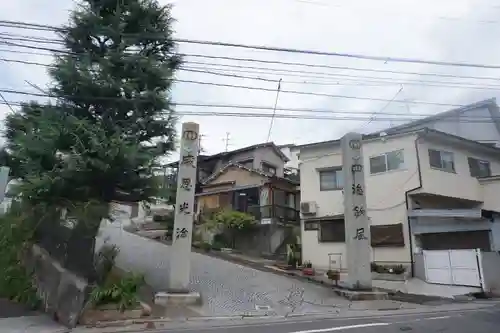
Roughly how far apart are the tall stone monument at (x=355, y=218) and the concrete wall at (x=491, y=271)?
5.08 m

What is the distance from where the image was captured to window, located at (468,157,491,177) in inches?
795

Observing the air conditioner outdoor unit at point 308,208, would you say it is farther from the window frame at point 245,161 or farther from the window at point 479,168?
the window frame at point 245,161

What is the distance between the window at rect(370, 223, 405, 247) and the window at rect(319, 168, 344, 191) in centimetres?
289

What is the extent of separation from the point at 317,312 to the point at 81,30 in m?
10.4

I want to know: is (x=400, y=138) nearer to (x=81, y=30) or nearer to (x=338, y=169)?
→ (x=338, y=169)

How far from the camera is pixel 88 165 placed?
9234 millimetres

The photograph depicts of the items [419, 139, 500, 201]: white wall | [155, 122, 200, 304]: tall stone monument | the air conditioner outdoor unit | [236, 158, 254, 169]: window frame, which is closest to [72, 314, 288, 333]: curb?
[155, 122, 200, 304]: tall stone monument

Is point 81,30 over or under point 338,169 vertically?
over

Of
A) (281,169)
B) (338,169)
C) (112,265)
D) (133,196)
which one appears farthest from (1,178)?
(281,169)

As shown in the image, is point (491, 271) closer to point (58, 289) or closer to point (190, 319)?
point (190, 319)

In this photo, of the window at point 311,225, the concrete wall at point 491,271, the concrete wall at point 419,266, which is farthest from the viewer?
the window at point 311,225

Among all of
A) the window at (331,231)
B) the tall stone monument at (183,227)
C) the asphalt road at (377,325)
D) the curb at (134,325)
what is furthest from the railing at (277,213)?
the curb at (134,325)

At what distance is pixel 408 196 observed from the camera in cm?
1759

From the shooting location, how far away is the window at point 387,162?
60.0ft
